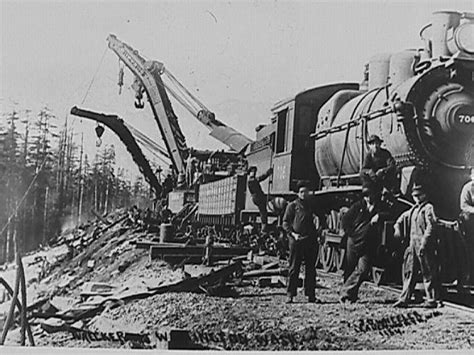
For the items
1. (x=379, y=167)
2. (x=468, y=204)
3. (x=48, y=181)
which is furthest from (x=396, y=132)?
(x=48, y=181)

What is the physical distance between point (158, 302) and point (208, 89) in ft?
6.00

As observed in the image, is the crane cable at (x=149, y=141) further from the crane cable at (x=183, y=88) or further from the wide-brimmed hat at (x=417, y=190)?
the wide-brimmed hat at (x=417, y=190)

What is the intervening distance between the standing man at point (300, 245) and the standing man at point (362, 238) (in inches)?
11.0

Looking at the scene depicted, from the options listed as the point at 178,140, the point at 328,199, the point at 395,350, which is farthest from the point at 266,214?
the point at 395,350

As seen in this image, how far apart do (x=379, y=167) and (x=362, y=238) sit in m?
0.59

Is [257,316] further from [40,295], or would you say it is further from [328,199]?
[40,295]

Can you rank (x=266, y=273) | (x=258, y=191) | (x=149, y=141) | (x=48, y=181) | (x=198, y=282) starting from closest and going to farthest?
(x=198, y=282), (x=266, y=273), (x=48, y=181), (x=149, y=141), (x=258, y=191)

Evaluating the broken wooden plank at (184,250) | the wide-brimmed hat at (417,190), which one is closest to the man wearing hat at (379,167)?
the wide-brimmed hat at (417,190)

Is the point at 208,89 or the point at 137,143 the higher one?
the point at 208,89

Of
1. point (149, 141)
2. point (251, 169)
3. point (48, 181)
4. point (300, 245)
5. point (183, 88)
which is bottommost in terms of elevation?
point (300, 245)

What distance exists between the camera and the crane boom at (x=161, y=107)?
17.0 feet

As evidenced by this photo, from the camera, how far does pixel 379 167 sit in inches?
192

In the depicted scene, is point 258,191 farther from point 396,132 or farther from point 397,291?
point 397,291

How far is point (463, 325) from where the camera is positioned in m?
4.31
